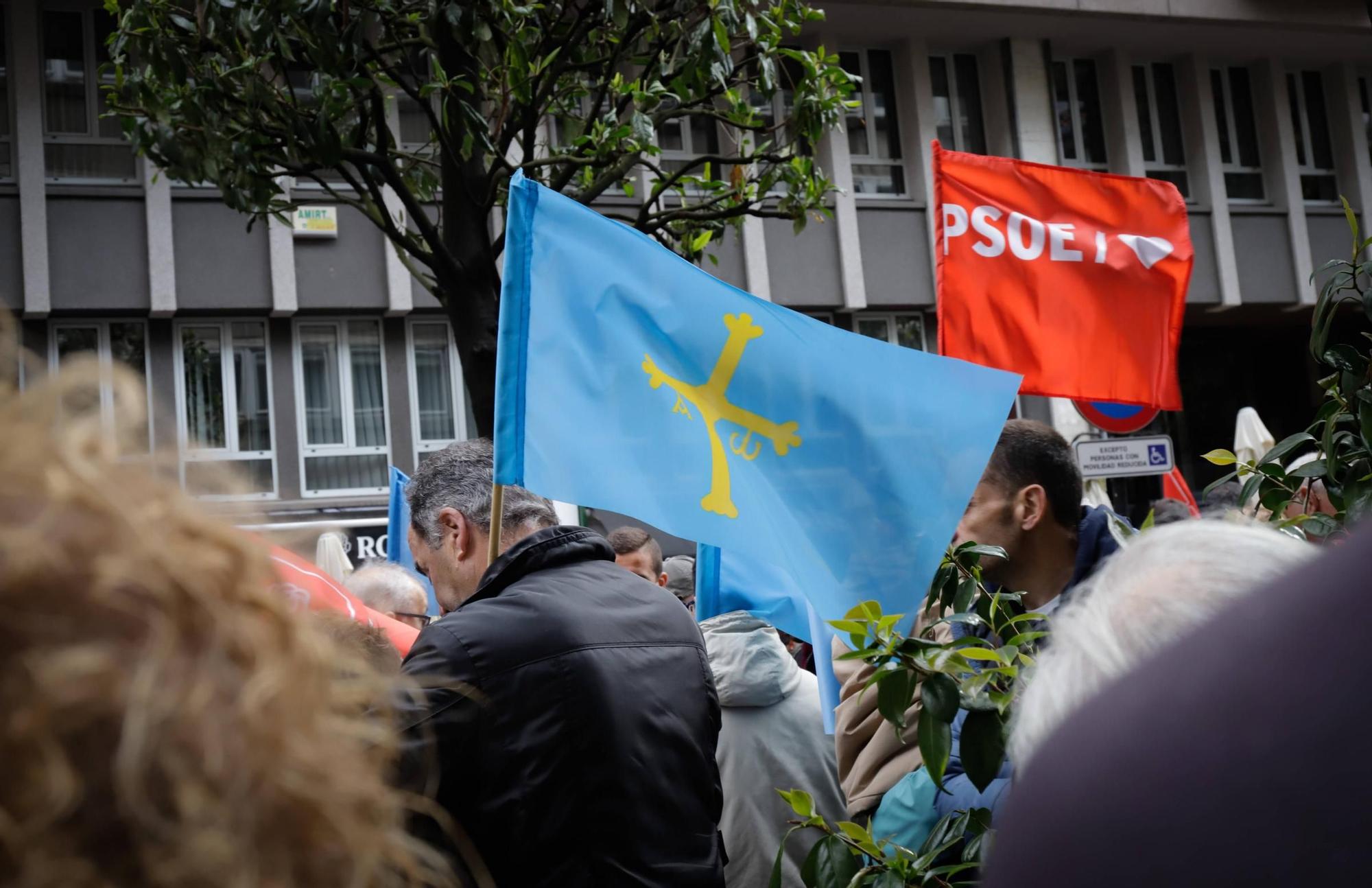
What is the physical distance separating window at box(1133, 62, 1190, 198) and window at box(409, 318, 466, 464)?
11.0 m

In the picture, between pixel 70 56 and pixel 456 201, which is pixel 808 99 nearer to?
pixel 456 201

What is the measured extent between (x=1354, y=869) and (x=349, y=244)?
16.5 m

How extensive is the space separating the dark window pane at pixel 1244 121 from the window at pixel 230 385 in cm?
1516

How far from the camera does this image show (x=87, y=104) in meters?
16.1

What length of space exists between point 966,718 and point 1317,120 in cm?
2261

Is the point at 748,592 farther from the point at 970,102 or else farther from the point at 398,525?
the point at 970,102

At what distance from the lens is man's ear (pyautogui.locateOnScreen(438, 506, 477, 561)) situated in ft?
11.2

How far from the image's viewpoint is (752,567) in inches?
193

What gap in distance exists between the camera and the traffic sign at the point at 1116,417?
836 centimetres

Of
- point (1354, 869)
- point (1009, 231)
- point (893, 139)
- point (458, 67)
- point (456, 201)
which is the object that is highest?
point (893, 139)

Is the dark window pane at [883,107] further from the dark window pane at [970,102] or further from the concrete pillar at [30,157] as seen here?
the concrete pillar at [30,157]

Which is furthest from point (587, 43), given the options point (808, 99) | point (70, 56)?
point (70, 56)

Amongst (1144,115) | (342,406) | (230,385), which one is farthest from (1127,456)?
(1144,115)

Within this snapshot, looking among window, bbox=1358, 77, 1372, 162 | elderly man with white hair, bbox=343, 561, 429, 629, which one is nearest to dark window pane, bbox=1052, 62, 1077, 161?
window, bbox=1358, 77, 1372, 162
